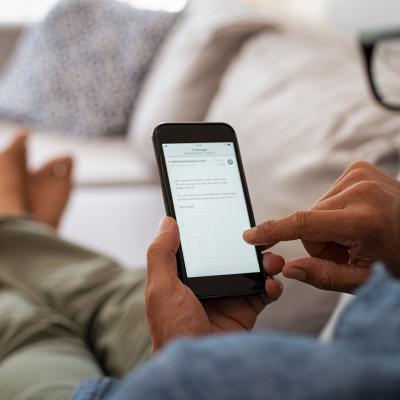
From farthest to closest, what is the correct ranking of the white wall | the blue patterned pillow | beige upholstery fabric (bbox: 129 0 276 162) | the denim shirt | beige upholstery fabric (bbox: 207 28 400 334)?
the blue patterned pillow
the white wall
beige upholstery fabric (bbox: 129 0 276 162)
beige upholstery fabric (bbox: 207 28 400 334)
the denim shirt

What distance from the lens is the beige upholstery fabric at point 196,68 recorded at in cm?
189

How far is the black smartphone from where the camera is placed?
698mm

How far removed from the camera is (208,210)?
0.72 m

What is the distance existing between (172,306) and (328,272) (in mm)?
142

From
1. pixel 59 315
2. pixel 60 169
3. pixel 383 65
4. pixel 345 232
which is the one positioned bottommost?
pixel 60 169

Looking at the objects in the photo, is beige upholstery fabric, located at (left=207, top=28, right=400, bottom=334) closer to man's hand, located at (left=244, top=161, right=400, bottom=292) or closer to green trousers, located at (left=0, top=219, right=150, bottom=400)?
man's hand, located at (left=244, top=161, right=400, bottom=292)

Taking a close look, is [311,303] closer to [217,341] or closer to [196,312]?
[196,312]

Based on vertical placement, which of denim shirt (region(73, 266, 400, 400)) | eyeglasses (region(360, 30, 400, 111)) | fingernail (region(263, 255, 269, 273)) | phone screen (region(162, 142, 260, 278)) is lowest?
eyeglasses (region(360, 30, 400, 111))

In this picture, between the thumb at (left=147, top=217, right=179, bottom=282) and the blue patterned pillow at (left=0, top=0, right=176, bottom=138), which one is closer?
the thumb at (left=147, top=217, right=179, bottom=282)

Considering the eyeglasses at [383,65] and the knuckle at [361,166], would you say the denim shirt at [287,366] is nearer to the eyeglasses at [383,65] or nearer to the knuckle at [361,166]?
the knuckle at [361,166]

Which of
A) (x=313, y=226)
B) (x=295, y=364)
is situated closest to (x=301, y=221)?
A: (x=313, y=226)

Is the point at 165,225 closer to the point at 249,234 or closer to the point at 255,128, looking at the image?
the point at 249,234

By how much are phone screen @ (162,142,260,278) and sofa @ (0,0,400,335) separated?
0.25 ft

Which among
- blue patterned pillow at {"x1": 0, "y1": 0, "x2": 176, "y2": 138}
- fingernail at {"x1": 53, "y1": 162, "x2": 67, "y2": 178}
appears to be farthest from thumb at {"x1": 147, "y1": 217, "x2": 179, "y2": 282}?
blue patterned pillow at {"x1": 0, "y1": 0, "x2": 176, "y2": 138}
